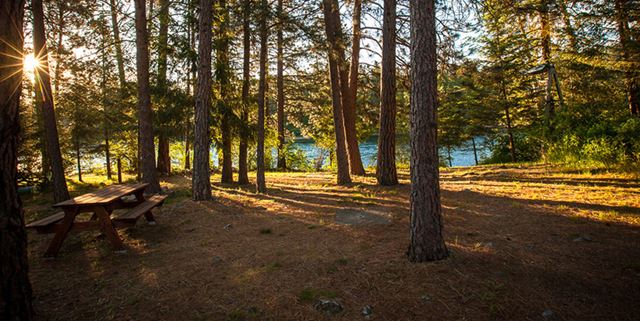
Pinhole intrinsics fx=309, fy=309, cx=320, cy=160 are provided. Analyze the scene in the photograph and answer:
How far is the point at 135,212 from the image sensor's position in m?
5.44

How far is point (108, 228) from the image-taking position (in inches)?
199

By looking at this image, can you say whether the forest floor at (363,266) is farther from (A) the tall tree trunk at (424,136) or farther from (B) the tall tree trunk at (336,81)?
(B) the tall tree trunk at (336,81)

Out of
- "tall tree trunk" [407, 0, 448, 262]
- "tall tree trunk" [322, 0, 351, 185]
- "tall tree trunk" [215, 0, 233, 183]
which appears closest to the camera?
"tall tree trunk" [407, 0, 448, 262]

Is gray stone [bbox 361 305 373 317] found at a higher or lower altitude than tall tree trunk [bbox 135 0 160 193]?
lower

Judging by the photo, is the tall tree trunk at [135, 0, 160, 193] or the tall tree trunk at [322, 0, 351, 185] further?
the tall tree trunk at [322, 0, 351, 185]

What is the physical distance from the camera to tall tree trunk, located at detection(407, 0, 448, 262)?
377 centimetres

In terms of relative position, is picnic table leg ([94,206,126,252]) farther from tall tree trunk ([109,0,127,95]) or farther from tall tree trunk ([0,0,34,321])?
tall tree trunk ([109,0,127,95])

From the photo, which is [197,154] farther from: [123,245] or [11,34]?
[11,34]

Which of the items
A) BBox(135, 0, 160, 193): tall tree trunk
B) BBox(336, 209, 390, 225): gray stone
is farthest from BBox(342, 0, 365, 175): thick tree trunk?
BBox(135, 0, 160, 193): tall tree trunk

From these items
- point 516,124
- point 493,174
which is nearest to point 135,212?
point 493,174

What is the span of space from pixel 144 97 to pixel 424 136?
9.24 m

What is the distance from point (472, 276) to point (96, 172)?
2572 centimetres

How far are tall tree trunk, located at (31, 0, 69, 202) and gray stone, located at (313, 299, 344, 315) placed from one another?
10.1m

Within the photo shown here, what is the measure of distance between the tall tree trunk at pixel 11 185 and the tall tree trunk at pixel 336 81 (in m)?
7.39
